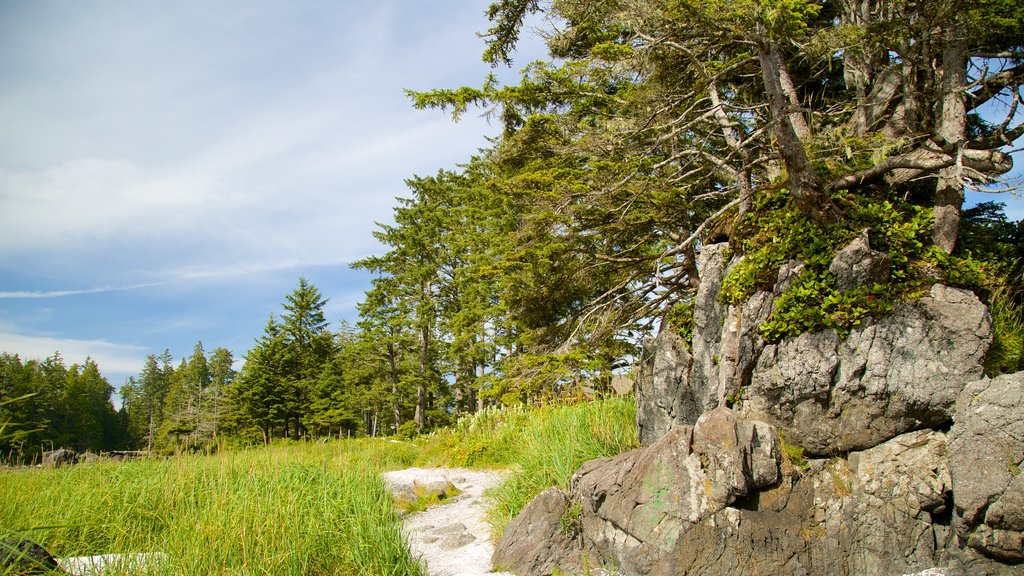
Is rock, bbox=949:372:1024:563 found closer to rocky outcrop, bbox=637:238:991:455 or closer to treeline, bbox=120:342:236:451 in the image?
rocky outcrop, bbox=637:238:991:455

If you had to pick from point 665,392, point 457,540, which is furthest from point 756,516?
point 457,540

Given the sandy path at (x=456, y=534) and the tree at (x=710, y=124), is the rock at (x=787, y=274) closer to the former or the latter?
the tree at (x=710, y=124)

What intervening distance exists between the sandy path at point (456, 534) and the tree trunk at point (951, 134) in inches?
264

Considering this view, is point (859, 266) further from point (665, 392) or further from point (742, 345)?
point (665, 392)

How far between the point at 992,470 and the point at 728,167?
18.8 feet

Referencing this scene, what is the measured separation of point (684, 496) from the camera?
4.54 metres

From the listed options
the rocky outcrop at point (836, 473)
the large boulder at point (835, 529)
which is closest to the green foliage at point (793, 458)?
the rocky outcrop at point (836, 473)

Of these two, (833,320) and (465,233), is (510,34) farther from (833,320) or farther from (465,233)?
(465,233)

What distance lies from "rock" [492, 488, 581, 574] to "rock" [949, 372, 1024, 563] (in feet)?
11.3

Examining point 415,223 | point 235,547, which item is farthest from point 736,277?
point 415,223

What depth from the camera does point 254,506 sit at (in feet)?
14.2

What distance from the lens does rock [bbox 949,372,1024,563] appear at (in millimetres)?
3902

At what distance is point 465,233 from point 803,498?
19.2 meters

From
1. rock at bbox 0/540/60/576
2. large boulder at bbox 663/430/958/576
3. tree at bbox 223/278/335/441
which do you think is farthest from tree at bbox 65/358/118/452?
large boulder at bbox 663/430/958/576
